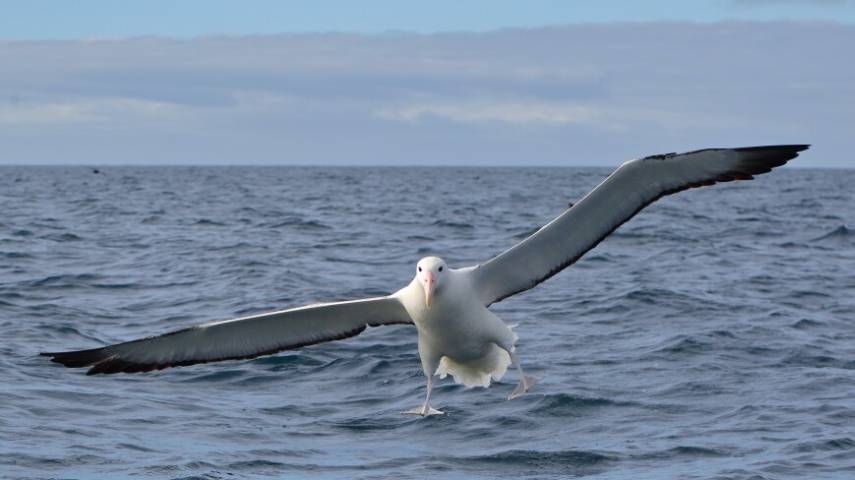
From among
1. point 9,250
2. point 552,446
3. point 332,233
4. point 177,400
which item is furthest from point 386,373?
point 332,233

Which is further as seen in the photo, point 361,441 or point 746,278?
point 746,278

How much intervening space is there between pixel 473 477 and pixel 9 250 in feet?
56.6

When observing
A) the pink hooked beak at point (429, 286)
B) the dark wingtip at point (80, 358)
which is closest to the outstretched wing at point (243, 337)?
the dark wingtip at point (80, 358)

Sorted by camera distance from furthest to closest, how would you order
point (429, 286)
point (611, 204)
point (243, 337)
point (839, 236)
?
point (839, 236)
point (243, 337)
point (611, 204)
point (429, 286)

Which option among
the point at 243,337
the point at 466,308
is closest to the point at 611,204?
the point at 466,308

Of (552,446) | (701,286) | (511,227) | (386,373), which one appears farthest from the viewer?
(511,227)

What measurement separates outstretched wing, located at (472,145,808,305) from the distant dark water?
1457mm

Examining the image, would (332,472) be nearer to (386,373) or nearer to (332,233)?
(386,373)

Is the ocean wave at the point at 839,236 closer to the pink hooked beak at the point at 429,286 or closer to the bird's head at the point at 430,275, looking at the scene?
the bird's head at the point at 430,275

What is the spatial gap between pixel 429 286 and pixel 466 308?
26.9 inches

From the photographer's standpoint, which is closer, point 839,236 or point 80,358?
point 80,358

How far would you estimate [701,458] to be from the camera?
1015 centimetres

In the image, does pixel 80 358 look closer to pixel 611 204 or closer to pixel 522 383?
pixel 522 383

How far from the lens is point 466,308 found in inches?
408
